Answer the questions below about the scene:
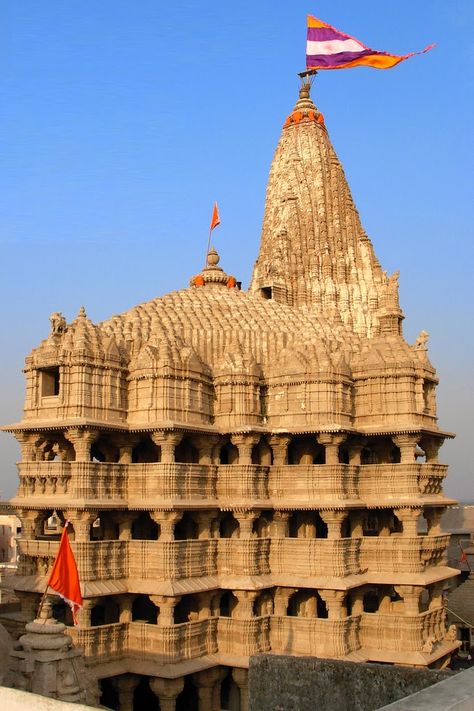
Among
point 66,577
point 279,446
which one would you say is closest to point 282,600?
point 279,446

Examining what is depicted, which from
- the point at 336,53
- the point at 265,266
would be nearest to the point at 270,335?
the point at 336,53

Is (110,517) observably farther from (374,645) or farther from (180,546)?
(374,645)

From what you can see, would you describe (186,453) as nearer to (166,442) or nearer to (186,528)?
(186,528)

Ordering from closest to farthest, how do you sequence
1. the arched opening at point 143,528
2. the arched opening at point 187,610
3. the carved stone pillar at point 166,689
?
1. the carved stone pillar at point 166,689
2. the arched opening at point 187,610
3. the arched opening at point 143,528

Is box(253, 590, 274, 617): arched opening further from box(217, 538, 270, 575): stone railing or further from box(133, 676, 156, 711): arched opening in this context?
box(133, 676, 156, 711): arched opening

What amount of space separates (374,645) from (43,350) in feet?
40.3

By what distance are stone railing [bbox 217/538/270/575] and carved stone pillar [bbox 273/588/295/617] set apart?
2.26ft

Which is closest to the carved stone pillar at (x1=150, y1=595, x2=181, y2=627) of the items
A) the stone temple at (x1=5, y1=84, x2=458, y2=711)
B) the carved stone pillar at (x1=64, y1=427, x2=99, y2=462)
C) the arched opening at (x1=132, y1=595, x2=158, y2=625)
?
the stone temple at (x1=5, y1=84, x2=458, y2=711)

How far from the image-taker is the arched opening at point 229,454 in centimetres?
2572

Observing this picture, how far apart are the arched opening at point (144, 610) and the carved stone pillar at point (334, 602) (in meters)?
5.36

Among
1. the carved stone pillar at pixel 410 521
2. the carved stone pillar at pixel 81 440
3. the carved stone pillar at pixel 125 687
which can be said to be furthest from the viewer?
the carved stone pillar at pixel 410 521

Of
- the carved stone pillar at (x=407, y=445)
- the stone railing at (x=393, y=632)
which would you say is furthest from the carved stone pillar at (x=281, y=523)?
the carved stone pillar at (x=407, y=445)

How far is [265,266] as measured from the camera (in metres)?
45.8

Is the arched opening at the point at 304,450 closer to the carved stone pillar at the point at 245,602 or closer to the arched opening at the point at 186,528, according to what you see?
the arched opening at the point at 186,528
